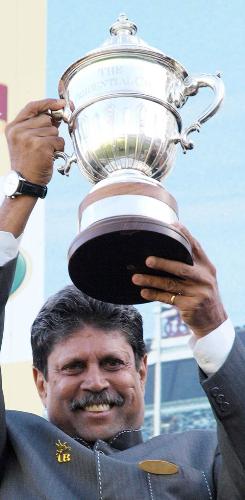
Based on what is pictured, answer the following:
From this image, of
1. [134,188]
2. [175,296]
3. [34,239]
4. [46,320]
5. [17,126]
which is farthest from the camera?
[34,239]

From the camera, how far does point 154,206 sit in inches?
76.2

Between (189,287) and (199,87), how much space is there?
510 mm

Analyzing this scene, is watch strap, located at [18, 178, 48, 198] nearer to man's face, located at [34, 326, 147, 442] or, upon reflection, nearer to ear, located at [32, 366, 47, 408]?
man's face, located at [34, 326, 147, 442]

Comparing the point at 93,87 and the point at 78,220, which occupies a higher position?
the point at 93,87

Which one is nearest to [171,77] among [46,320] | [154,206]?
[154,206]

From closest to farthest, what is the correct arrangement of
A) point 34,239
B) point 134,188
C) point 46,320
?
point 134,188 < point 46,320 < point 34,239

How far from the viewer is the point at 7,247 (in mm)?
2014

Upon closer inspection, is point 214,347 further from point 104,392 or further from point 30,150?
point 30,150

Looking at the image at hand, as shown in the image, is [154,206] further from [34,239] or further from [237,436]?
[34,239]

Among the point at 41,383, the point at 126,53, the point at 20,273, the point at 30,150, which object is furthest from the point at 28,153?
the point at 20,273

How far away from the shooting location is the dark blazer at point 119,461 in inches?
75.5

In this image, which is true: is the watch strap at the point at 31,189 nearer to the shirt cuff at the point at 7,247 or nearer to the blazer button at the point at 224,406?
the shirt cuff at the point at 7,247

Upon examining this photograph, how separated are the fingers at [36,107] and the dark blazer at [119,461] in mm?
270

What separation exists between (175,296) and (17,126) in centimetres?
48
